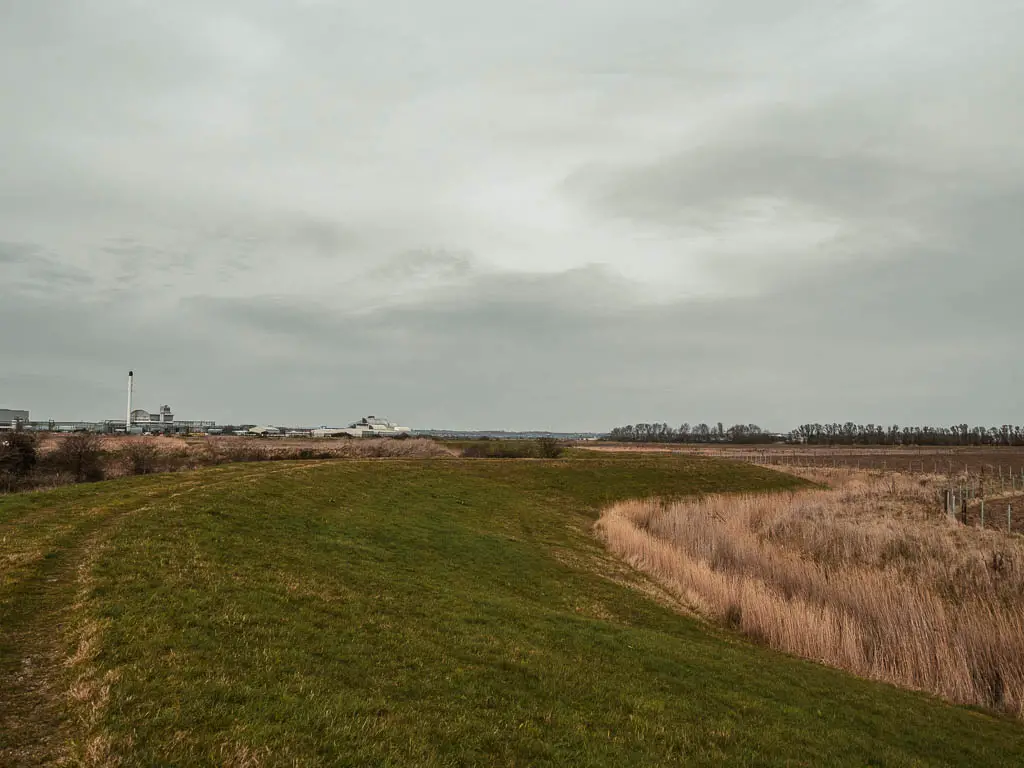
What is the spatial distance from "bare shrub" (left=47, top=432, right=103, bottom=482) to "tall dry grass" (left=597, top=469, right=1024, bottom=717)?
1622 inches

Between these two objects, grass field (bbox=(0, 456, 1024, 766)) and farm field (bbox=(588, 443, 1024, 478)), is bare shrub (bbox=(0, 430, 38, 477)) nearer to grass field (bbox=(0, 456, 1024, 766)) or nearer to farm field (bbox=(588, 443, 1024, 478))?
grass field (bbox=(0, 456, 1024, 766))

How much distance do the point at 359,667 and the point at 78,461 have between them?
47197 mm

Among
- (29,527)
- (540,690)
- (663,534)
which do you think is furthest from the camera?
(663,534)

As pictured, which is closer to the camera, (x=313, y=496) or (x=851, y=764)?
(x=851, y=764)

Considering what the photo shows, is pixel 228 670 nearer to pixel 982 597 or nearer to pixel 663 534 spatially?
pixel 982 597

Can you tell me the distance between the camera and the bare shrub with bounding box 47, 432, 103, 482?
146 feet

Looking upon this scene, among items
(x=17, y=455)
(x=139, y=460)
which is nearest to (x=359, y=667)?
(x=17, y=455)

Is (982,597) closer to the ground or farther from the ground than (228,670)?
closer to the ground

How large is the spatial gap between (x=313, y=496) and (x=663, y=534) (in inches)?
910

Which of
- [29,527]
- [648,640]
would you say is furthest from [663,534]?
[29,527]

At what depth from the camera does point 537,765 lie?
8.46 meters

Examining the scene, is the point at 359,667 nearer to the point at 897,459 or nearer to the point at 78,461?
the point at 78,461

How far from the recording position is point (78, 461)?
44969 millimetres

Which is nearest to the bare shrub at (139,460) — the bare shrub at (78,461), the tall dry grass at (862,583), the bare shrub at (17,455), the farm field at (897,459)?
the bare shrub at (78,461)
